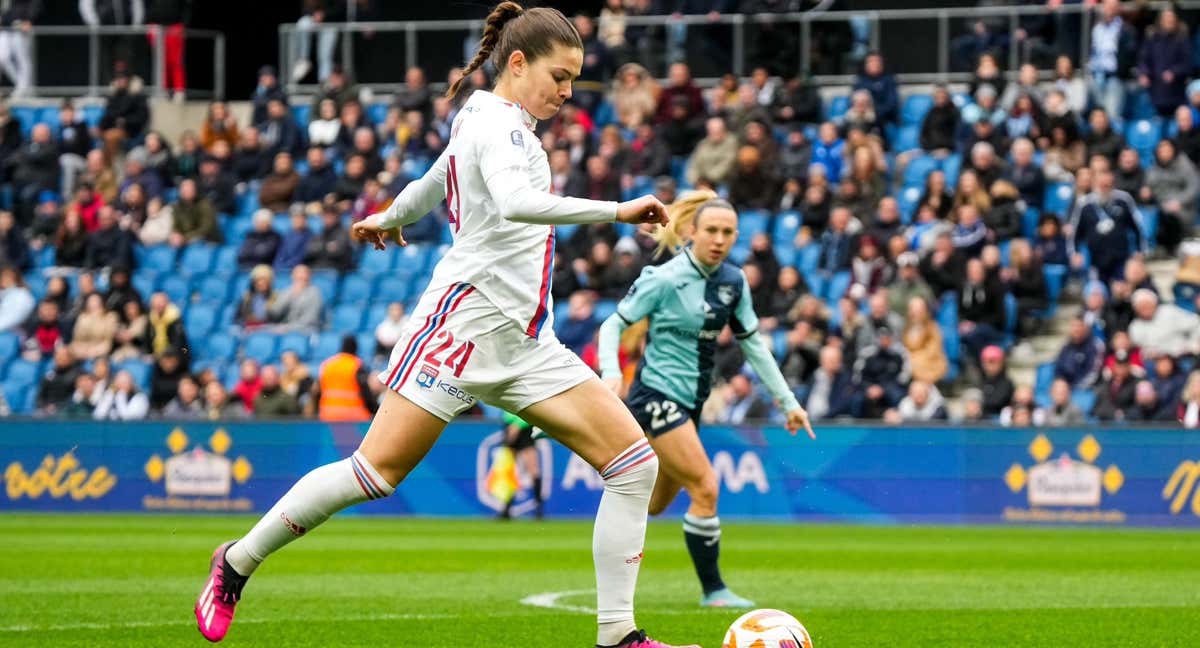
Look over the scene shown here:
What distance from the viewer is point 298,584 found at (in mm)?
11750

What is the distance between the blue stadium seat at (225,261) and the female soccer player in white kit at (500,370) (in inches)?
785

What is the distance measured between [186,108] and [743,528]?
14.9 metres

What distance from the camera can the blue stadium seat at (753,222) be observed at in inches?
933

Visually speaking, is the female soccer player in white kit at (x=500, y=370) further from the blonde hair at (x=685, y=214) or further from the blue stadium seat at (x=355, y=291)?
the blue stadium seat at (x=355, y=291)

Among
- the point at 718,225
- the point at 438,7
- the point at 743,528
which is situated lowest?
the point at 743,528

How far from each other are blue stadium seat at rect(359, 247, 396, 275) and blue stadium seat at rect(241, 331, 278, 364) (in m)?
1.77

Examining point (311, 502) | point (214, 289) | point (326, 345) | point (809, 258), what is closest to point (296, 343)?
point (326, 345)

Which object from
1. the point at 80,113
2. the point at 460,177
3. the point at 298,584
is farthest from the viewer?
the point at 80,113

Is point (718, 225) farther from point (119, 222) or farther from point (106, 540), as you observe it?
point (119, 222)

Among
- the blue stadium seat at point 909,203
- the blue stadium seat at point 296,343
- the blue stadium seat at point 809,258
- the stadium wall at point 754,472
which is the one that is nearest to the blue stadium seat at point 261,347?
the blue stadium seat at point 296,343

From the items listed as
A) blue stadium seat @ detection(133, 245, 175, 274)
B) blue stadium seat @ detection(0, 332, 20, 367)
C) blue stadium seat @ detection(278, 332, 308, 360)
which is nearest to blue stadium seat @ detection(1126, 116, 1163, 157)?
blue stadium seat @ detection(278, 332, 308, 360)

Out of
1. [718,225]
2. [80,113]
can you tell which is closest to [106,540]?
[718,225]

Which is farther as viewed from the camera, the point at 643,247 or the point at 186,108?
the point at 186,108

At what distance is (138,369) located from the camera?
81.2 feet
